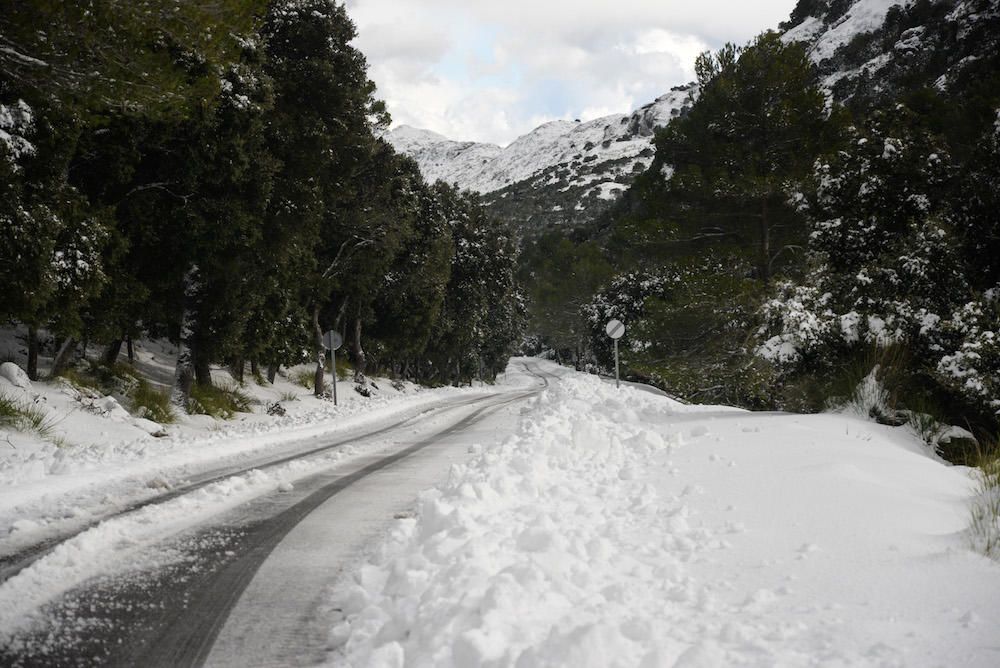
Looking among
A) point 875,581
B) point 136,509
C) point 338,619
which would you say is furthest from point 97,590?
point 875,581

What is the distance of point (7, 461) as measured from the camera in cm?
840

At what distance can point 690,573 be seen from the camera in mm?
3559

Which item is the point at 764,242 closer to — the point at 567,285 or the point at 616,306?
the point at 616,306

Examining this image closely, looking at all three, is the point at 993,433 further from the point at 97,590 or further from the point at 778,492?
the point at 97,590

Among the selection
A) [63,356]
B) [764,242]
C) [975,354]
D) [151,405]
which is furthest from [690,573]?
[764,242]

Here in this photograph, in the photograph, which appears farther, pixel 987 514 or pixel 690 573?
pixel 987 514

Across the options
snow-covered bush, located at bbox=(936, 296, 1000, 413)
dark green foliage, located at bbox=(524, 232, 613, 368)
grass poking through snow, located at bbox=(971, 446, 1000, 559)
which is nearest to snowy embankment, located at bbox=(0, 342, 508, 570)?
grass poking through snow, located at bbox=(971, 446, 1000, 559)

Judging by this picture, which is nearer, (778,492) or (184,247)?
(778,492)

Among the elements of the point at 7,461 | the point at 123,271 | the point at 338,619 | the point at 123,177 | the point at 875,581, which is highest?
the point at 123,177

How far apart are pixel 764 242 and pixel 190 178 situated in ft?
50.3

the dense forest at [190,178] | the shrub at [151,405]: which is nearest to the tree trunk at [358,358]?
the dense forest at [190,178]

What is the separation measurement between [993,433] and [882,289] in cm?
308

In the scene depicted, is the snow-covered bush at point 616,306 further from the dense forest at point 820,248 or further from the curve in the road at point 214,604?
the curve in the road at point 214,604

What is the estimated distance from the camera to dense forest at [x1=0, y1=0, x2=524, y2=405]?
385 inches
